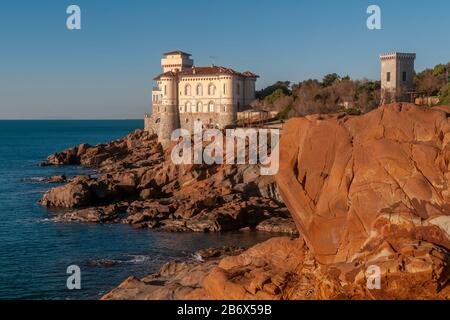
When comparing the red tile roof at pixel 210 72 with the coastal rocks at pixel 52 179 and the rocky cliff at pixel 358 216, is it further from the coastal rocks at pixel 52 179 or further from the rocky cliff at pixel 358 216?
the rocky cliff at pixel 358 216

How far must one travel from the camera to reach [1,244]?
42.5 meters

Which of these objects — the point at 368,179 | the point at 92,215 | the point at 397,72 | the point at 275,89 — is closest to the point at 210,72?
the point at 275,89

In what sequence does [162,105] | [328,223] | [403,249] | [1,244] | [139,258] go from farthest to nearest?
[162,105], [1,244], [139,258], [328,223], [403,249]

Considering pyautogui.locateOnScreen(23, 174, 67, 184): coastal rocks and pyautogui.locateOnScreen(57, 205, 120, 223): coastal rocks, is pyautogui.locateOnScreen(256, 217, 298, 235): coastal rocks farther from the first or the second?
pyautogui.locateOnScreen(23, 174, 67, 184): coastal rocks

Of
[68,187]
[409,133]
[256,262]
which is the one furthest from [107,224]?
[409,133]

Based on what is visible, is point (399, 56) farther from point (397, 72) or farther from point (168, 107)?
point (168, 107)

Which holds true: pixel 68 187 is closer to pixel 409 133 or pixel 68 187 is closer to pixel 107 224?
pixel 107 224

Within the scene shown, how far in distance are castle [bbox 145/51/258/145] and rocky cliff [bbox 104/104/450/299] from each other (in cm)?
6642

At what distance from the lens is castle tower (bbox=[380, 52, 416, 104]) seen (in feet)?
247

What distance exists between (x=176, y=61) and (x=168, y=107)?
1126 centimetres

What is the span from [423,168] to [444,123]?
1.64 m

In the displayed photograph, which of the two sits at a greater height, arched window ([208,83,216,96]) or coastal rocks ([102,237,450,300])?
arched window ([208,83,216,96])

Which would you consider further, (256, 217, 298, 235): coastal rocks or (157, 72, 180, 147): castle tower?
(157, 72, 180, 147): castle tower

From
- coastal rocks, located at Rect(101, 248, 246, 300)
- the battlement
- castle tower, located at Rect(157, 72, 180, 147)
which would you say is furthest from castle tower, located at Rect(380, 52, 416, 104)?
coastal rocks, located at Rect(101, 248, 246, 300)
